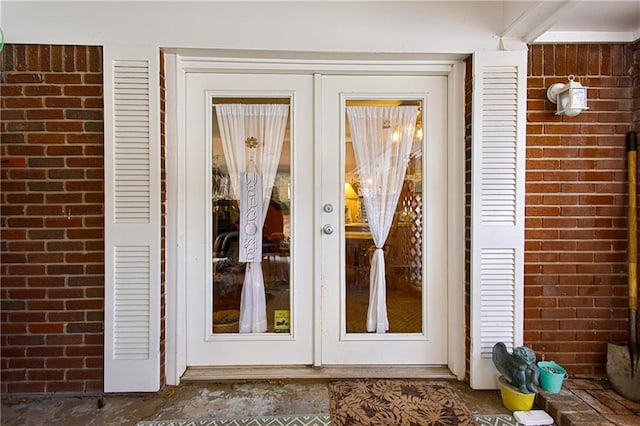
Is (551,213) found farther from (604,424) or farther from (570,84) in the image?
(604,424)

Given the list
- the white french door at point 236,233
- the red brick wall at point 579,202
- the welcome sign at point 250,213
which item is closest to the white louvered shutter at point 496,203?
the red brick wall at point 579,202

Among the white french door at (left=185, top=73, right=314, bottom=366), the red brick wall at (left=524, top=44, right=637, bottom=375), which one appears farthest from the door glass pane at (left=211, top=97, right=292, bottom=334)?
the red brick wall at (left=524, top=44, right=637, bottom=375)

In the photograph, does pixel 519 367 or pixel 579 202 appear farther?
pixel 579 202

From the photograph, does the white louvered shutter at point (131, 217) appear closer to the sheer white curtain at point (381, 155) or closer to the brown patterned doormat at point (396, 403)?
the brown patterned doormat at point (396, 403)

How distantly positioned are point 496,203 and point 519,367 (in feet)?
2.97

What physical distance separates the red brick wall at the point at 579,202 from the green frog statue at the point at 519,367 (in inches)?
8.6

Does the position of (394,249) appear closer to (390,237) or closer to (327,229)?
(390,237)

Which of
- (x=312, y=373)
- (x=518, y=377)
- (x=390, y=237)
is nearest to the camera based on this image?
(x=518, y=377)

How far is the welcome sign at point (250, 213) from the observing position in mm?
2084

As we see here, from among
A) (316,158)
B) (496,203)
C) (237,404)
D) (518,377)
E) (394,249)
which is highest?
(316,158)

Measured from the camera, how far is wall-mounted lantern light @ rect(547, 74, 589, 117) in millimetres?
1819

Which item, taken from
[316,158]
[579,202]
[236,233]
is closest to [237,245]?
[236,233]

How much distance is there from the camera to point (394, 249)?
2.13 metres

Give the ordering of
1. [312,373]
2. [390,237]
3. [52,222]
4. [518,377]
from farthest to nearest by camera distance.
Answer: [390,237], [312,373], [52,222], [518,377]
